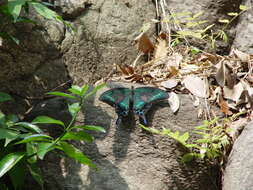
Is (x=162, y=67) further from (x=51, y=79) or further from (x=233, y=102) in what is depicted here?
(x=51, y=79)

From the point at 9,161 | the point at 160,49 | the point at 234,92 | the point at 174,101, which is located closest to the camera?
the point at 9,161

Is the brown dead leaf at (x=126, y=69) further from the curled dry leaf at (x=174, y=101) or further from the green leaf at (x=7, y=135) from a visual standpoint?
the green leaf at (x=7, y=135)

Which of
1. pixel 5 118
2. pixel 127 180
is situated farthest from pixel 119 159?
pixel 5 118

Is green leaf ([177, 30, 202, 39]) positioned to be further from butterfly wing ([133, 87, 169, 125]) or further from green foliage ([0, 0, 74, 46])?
green foliage ([0, 0, 74, 46])

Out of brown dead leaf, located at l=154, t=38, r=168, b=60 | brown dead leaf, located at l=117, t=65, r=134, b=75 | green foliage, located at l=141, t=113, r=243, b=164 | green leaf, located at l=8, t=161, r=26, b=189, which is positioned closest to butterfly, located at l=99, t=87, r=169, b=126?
green foliage, located at l=141, t=113, r=243, b=164

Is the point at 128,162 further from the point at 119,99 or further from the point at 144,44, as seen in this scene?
the point at 144,44

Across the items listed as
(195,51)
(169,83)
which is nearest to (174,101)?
(169,83)
